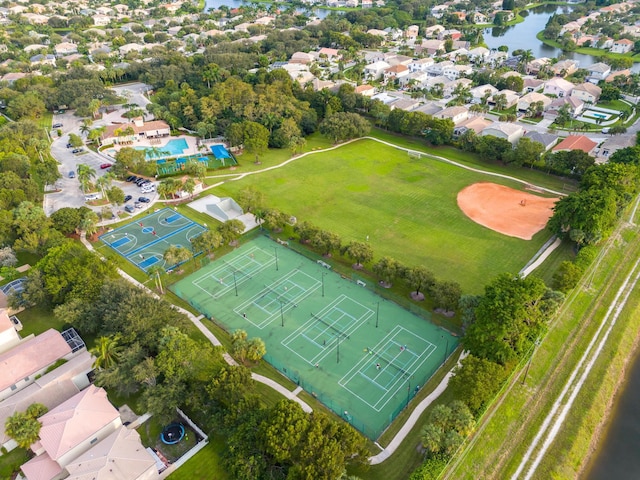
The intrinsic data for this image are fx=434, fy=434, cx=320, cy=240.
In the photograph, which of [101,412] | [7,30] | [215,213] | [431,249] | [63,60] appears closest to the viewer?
[101,412]

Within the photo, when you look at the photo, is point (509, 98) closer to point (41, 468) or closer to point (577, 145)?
point (577, 145)

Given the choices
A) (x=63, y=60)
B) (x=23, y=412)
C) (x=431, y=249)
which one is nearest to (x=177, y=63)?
(x=63, y=60)

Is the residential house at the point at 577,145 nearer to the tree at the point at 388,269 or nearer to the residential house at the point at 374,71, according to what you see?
the tree at the point at 388,269

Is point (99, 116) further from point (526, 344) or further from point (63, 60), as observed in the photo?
point (526, 344)

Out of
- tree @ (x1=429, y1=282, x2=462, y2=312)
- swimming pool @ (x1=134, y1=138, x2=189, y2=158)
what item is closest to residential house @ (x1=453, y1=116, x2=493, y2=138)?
tree @ (x1=429, y1=282, x2=462, y2=312)

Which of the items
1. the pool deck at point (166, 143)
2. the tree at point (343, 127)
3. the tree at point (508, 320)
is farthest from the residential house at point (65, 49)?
the tree at point (508, 320)

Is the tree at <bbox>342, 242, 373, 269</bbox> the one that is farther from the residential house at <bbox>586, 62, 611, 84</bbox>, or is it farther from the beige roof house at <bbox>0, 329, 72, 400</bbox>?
the residential house at <bbox>586, 62, 611, 84</bbox>

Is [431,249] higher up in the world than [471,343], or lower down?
lower down
